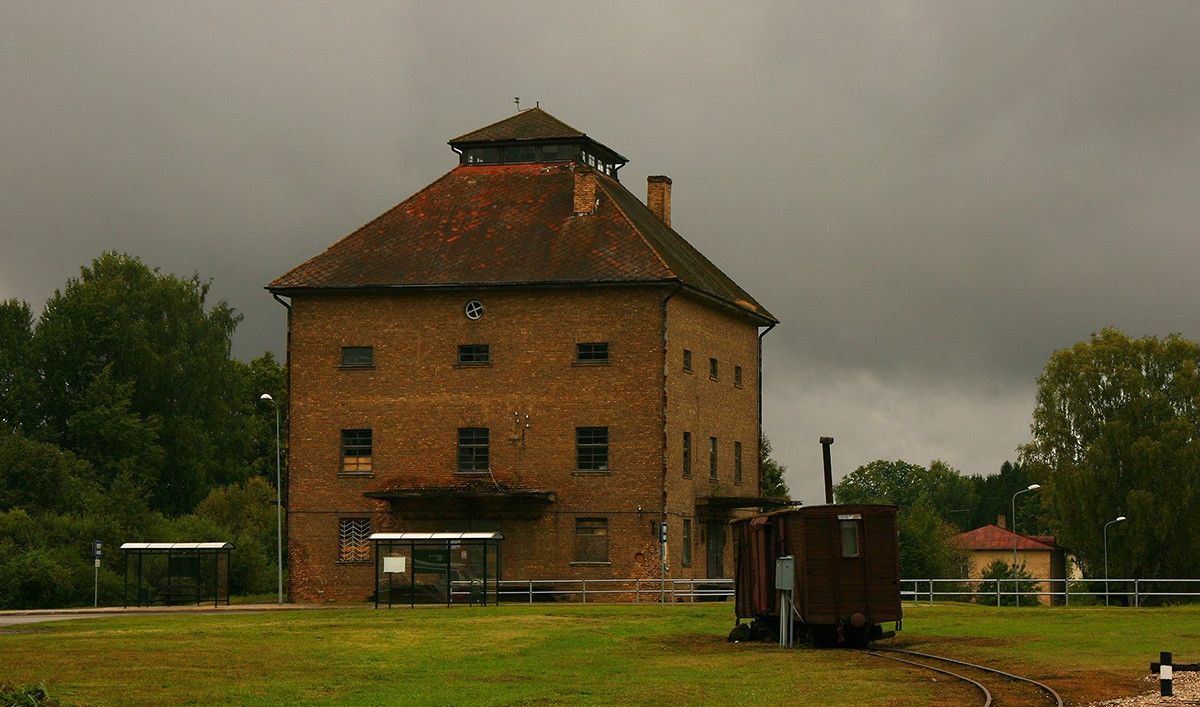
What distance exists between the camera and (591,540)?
5972cm

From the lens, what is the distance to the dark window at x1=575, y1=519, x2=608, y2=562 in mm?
59562

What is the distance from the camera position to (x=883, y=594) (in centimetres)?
3541

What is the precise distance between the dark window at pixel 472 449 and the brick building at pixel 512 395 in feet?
0.21

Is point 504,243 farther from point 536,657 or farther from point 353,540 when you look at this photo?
point 536,657

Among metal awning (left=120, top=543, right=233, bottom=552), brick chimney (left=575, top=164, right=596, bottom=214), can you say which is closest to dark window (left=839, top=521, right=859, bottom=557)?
metal awning (left=120, top=543, right=233, bottom=552)

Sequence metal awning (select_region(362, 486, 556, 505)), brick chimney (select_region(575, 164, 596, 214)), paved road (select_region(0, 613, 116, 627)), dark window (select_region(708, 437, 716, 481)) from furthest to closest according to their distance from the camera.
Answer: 1. dark window (select_region(708, 437, 716, 481))
2. brick chimney (select_region(575, 164, 596, 214))
3. metal awning (select_region(362, 486, 556, 505))
4. paved road (select_region(0, 613, 116, 627))

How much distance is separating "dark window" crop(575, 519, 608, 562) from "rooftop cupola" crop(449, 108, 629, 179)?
13.9 m

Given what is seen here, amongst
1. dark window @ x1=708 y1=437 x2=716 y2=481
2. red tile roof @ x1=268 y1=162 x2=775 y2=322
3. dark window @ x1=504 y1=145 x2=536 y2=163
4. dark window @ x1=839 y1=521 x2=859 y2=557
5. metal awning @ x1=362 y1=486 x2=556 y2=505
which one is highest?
dark window @ x1=504 y1=145 x2=536 y2=163

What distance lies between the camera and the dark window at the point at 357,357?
61.8m

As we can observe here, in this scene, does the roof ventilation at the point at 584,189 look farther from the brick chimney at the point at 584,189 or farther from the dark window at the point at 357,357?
the dark window at the point at 357,357

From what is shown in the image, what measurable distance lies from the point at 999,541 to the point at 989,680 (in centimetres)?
12830

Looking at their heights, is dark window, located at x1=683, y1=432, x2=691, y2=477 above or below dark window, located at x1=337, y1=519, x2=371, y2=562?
above

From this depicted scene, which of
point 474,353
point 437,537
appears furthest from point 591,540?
point 437,537

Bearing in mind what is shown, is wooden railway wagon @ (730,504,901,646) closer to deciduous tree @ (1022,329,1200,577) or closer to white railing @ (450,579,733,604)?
white railing @ (450,579,733,604)
